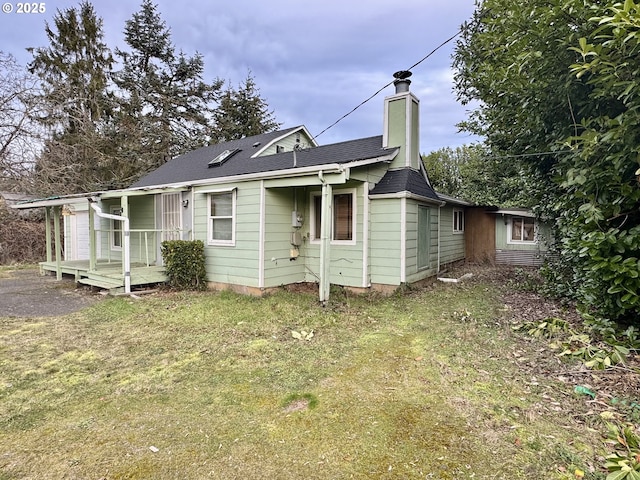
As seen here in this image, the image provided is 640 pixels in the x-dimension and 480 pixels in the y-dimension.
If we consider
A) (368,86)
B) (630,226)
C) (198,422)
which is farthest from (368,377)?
(368,86)

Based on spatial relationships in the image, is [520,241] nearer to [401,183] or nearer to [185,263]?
[401,183]

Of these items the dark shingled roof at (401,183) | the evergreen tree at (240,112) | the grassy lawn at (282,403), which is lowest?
the grassy lawn at (282,403)

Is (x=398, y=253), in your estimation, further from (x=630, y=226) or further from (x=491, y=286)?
(x=630, y=226)

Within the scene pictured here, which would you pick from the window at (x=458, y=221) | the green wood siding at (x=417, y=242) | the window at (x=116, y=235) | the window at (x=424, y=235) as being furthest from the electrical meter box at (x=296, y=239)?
the window at (x=116, y=235)

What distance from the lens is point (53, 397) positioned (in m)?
3.17

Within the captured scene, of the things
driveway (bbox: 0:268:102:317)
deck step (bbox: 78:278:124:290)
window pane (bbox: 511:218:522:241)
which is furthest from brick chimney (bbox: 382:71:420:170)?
driveway (bbox: 0:268:102:317)

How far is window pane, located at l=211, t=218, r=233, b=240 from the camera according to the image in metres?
7.98

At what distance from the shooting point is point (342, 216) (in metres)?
7.82

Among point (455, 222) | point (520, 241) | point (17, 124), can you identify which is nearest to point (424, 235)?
point (455, 222)

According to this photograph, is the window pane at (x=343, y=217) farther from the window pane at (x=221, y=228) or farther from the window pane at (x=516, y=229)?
the window pane at (x=516, y=229)

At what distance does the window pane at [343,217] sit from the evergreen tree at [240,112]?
55.4ft

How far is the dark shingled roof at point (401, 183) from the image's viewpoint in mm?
7469

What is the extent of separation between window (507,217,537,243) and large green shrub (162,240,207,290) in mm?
11010

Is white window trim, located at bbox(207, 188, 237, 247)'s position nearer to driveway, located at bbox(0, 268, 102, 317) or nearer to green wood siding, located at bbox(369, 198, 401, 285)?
driveway, located at bbox(0, 268, 102, 317)
